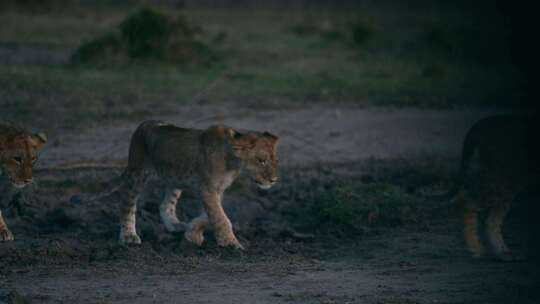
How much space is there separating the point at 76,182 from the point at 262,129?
354cm

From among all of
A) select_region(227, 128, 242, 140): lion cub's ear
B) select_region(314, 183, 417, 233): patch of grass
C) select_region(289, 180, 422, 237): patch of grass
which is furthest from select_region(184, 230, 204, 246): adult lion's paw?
select_region(314, 183, 417, 233): patch of grass

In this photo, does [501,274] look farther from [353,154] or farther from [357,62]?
[357,62]

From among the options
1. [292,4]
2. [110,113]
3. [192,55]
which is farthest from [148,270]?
[292,4]

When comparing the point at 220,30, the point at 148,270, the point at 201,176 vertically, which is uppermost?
the point at 220,30

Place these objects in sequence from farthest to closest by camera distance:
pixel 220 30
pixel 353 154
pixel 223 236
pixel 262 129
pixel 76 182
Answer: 1. pixel 220 30
2. pixel 262 129
3. pixel 353 154
4. pixel 76 182
5. pixel 223 236

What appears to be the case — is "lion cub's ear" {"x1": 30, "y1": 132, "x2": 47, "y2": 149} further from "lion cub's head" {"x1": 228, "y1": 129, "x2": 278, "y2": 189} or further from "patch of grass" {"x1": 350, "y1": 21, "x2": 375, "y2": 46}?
"patch of grass" {"x1": 350, "y1": 21, "x2": 375, "y2": 46}

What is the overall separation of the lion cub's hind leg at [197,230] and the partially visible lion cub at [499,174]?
7.65 feet

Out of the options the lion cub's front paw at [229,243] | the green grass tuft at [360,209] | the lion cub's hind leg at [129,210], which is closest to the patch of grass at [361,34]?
the green grass tuft at [360,209]

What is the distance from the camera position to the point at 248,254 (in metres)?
8.38

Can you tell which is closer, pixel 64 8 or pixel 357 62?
pixel 357 62

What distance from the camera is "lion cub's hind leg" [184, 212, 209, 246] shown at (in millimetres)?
8680

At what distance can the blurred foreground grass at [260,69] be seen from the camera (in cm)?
1460

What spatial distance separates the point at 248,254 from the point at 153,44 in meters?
10.5

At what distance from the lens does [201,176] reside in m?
8.70
